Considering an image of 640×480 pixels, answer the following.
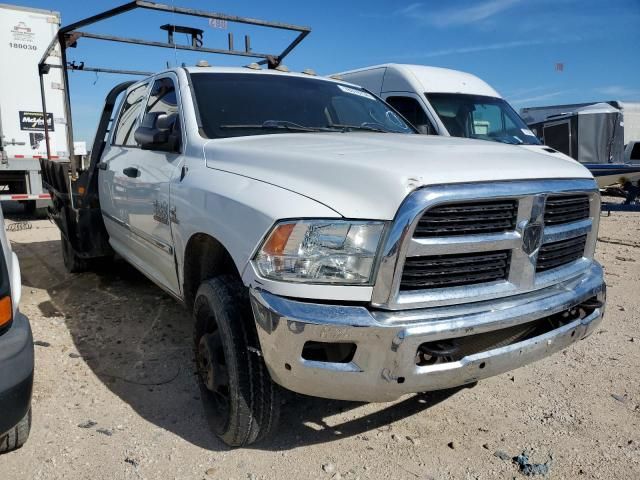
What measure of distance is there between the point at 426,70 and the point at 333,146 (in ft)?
17.4

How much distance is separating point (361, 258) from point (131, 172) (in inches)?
93.2

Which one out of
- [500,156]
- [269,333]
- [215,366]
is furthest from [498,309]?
[215,366]

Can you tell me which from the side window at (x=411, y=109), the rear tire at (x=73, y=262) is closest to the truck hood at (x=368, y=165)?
the rear tire at (x=73, y=262)

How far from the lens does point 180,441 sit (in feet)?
8.78

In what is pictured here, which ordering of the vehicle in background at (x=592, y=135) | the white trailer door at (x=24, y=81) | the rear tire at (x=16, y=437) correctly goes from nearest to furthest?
the rear tire at (x=16, y=437) → the white trailer door at (x=24, y=81) → the vehicle in background at (x=592, y=135)

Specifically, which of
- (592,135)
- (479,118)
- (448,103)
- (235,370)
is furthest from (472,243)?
(592,135)

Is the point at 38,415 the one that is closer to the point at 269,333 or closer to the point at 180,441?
the point at 180,441

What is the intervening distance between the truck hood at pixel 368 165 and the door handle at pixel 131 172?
98cm

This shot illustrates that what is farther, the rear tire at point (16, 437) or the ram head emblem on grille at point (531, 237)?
the rear tire at point (16, 437)

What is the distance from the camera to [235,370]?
2.37 metres

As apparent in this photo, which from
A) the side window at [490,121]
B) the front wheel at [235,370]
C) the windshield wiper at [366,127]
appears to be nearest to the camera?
the front wheel at [235,370]

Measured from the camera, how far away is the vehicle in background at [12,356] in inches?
77.4

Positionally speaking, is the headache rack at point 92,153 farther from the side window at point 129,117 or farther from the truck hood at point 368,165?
the truck hood at point 368,165

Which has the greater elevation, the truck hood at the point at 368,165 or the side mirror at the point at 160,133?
the side mirror at the point at 160,133
